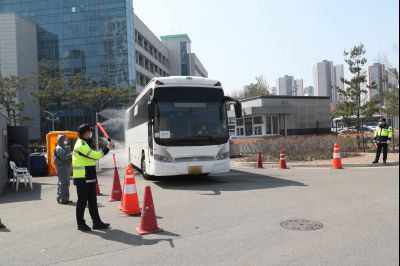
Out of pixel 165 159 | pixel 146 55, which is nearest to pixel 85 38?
pixel 146 55

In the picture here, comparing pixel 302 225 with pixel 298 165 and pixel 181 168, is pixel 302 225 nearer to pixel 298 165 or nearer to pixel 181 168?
pixel 181 168

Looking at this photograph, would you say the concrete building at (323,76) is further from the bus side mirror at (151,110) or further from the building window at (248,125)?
the bus side mirror at (151,110)

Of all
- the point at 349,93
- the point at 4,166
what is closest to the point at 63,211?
the point at 4,166

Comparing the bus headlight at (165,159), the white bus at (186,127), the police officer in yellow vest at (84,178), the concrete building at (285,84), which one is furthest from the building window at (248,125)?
the concrete building at (285,84)

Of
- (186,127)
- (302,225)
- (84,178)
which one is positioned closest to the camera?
(302,225)

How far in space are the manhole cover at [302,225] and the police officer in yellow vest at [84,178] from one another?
327 cm

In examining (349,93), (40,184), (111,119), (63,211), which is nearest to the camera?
(63,211)

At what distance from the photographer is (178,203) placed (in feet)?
30.5

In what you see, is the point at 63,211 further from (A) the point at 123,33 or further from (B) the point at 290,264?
(A) the point at 123,33

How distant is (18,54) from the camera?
62250 millimetres

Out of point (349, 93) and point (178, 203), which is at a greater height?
point (349, 93)

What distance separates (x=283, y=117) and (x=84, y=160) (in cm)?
2698

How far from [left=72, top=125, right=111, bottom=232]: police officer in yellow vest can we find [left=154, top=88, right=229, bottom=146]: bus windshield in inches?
185

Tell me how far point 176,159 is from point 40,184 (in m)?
6.15
